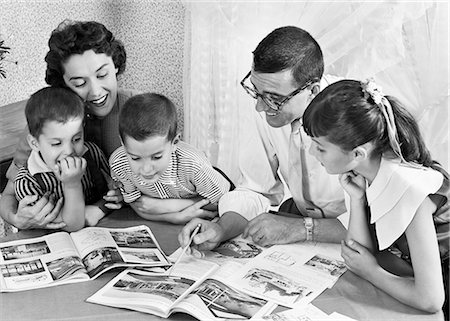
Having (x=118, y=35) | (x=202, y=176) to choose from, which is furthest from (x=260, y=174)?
(x=118, y=35)

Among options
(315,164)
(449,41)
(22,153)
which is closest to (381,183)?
(315,164)

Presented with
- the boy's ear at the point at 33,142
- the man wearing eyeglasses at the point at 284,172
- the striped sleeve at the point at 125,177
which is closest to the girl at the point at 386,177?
the man wearing eyeglasses at the point at 284,172

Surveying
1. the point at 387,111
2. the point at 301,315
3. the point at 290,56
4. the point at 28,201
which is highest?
the point at 290,56

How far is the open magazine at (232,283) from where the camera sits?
61.2 inches

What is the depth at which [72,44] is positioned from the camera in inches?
87.1

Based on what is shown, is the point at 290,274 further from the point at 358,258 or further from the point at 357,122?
the point at 357,122

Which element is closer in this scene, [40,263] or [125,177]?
[40,263]

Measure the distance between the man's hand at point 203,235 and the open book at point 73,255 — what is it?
0.08 metres

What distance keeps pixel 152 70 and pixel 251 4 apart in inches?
31.8

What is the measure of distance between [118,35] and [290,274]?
205 cm

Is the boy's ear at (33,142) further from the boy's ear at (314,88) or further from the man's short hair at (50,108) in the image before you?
the boy's ear at (314,88)

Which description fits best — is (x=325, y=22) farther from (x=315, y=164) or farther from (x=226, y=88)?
(x=315, y=164)

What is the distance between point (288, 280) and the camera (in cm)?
168

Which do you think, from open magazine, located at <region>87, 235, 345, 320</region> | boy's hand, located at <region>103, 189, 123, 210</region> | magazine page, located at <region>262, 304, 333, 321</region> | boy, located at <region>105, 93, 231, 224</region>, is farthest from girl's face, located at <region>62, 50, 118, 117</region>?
magazine page, located at <region>262, 304, 333, 321</region>
